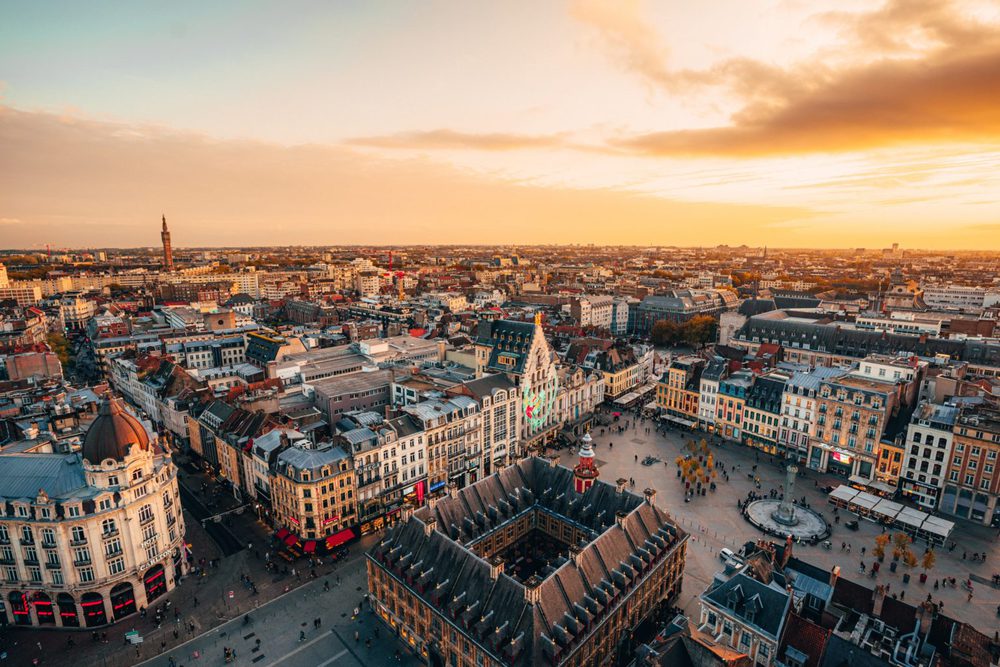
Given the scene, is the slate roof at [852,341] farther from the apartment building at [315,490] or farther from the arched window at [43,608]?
the arched window at [43,608]

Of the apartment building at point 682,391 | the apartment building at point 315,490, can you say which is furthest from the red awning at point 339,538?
the apartment building at point 682,391

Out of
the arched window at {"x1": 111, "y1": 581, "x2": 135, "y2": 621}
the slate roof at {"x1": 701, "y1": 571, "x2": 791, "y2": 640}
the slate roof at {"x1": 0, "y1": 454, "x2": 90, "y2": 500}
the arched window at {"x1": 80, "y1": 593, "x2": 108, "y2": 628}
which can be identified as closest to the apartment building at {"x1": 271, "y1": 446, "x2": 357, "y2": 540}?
the arched window at {"x1": 111, "y1": 581, "x2": 135, "y2": 621}

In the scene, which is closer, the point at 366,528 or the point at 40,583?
the point at 40,583

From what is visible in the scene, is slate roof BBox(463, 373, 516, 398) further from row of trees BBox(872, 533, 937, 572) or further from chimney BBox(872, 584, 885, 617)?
chimney BBox(872, 584, 885, 617)

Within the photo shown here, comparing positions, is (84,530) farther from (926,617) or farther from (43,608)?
(926,617)

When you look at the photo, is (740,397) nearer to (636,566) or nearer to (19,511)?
(636,566)

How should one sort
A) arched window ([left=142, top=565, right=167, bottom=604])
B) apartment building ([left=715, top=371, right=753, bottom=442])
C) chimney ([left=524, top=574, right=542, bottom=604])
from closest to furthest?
chimney ([left=524, top=574, right=542, bottom=604])
arched window ([left=142, top=565, right=167, bottom=604])
apartment building ([left=715, top=371, right=753, bottom=442])

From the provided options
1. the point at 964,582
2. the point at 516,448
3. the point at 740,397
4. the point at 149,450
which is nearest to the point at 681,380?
the point at 740,397
